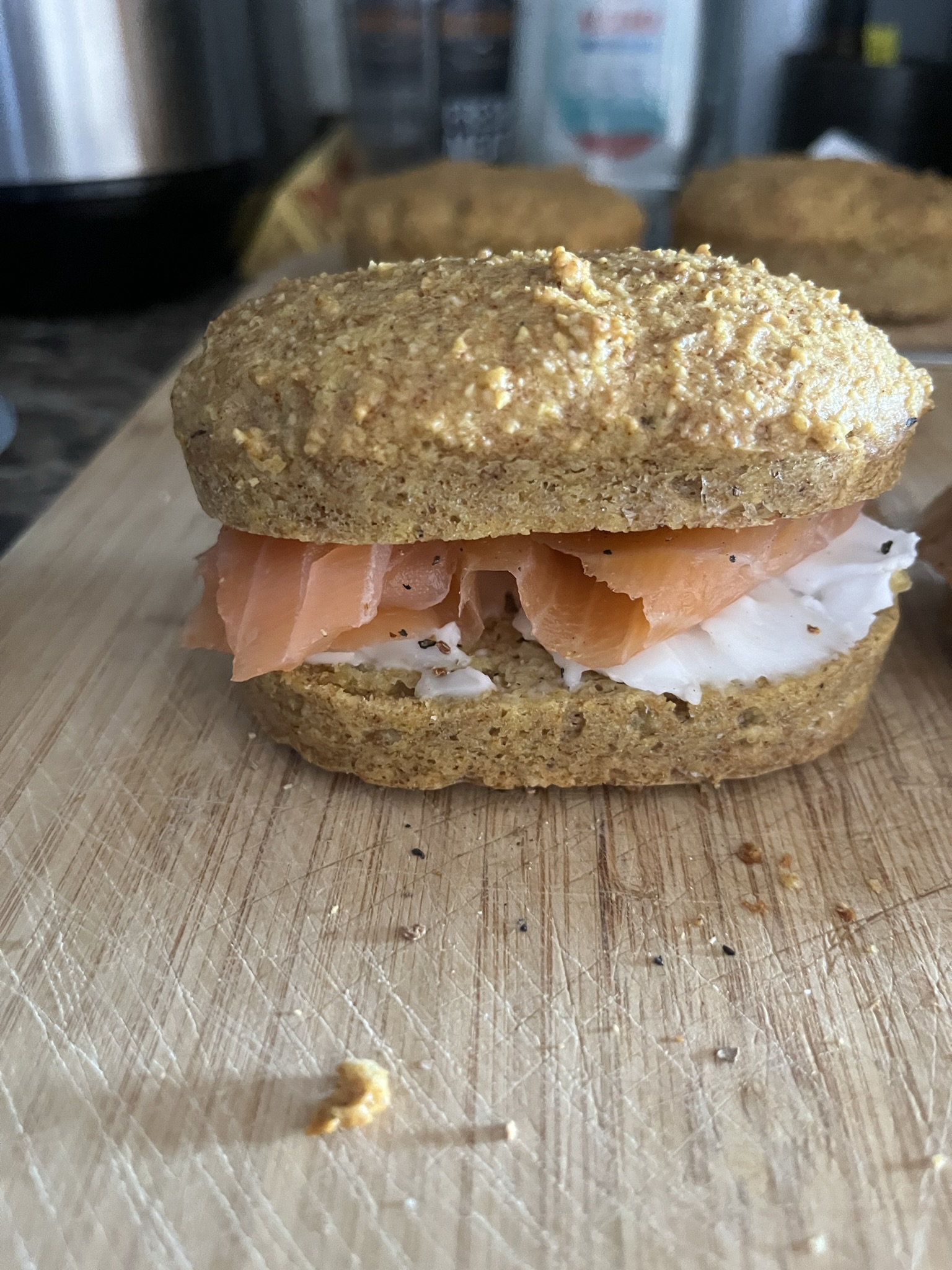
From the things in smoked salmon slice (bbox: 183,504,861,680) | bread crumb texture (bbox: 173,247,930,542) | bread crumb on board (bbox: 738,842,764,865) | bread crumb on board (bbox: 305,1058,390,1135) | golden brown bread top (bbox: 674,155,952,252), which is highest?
bread crumb texture (bbox: 173,247,930,542)

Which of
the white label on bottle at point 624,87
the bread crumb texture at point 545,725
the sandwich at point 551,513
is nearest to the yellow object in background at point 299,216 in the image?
the white label on bottle at point 624,87

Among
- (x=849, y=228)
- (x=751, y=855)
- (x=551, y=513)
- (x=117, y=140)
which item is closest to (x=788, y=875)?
(x=751, y=855)

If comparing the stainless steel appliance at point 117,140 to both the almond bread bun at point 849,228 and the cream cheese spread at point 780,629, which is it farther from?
the cream cheese spread at point 780,629

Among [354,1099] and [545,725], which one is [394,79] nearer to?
[545,725]

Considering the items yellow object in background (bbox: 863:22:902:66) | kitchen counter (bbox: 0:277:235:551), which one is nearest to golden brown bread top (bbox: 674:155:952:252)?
yellow object in background (bbox: 863:22:902:66)

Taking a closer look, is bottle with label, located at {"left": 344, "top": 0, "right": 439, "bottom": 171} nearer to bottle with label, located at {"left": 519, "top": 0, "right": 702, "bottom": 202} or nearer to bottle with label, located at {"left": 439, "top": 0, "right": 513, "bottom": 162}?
bottle with label, located at {"left": 439, "top": 0, "right": 513, "bottom": 162}
